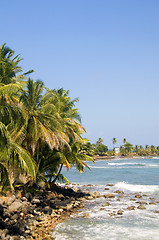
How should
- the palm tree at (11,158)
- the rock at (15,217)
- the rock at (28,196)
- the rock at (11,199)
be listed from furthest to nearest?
the rock at (28,196), the rock at (11,199), the rock at (15,217), the palm tree at (11,158)

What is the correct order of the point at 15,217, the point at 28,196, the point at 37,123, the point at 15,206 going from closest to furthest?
the point at 15,217 → the point at 15,206 → the point at 37,123 → the point at 28,196

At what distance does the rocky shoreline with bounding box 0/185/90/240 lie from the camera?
12.2 metres

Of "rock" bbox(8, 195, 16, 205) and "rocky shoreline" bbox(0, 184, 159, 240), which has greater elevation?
"rock" bbox(8, 195, 16, 205)

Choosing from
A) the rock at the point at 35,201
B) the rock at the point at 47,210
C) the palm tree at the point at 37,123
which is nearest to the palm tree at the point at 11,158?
the palm tree at the point at 37,123

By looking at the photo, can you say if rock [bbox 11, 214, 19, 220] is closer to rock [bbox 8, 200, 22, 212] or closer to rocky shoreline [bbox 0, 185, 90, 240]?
rocky shoreline [bbox 0, 185, 90, 240]

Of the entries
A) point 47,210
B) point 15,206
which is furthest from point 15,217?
point 47,210

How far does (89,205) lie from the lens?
790 inches

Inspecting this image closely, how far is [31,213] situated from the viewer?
15.4 meters

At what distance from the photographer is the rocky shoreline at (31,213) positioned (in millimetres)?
12219

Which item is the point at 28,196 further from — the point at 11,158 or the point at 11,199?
the point at 11,158

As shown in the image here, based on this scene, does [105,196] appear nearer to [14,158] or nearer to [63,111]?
[63,111]

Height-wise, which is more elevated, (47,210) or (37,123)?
(37,123)

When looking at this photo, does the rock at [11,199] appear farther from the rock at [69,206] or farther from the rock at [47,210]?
the rock at [69,206]

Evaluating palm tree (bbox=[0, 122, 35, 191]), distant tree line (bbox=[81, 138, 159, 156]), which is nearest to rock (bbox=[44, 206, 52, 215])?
palm tree (bbox=[0, 122, 35, 191])
